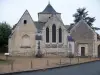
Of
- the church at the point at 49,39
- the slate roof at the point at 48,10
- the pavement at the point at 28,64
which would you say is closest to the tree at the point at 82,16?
the slate roof at the point at 48,10

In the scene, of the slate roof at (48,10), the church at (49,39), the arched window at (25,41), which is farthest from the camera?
the slate roof at (48,10)

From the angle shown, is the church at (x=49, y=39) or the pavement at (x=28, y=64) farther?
→ the church at (x=49, y=39)

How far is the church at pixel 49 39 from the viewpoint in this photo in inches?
1594

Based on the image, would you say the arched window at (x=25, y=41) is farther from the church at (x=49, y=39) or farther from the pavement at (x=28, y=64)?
the pavement at (x=28, y=64)

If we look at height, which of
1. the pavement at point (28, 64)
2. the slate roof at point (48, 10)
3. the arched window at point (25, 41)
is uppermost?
the slate roof at point (48, 10)

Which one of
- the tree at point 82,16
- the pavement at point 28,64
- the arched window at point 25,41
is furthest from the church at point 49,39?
the tree at point 82,16

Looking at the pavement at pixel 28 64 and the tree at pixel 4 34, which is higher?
the tree at pixel 4 34

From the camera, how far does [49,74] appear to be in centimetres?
1898

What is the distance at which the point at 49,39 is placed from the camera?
1629 inches

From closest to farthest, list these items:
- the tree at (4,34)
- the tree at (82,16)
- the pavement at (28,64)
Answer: the pavement at (28,64) → the tree at (4,34) → the tree at (82,16)

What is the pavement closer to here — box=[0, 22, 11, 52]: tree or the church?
the church

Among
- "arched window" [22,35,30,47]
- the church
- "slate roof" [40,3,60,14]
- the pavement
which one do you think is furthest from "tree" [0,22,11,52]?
the pavement

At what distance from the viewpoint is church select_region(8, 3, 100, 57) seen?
4050cm

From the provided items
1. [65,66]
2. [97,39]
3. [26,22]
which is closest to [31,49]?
[26,22]
